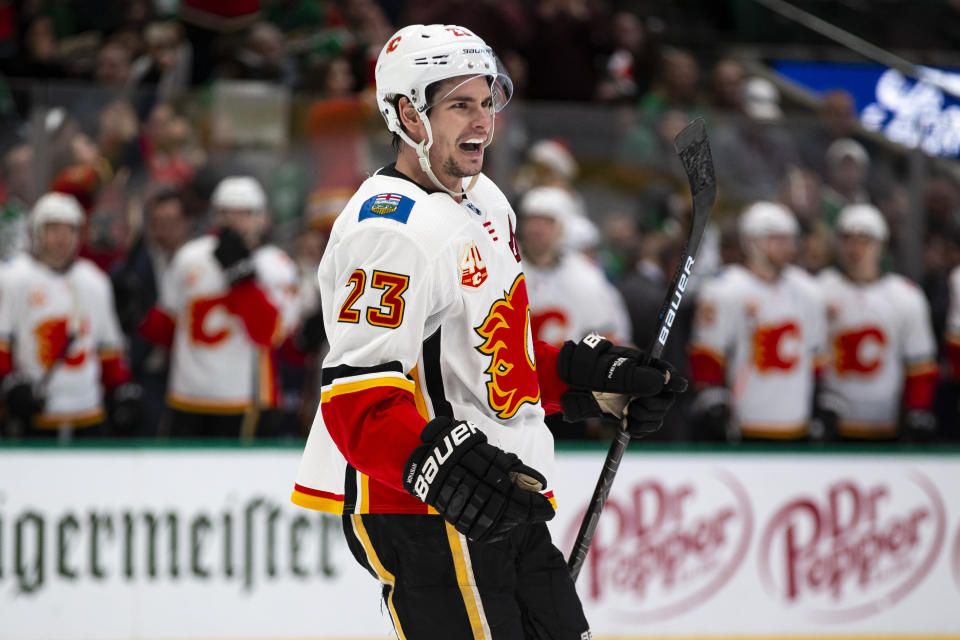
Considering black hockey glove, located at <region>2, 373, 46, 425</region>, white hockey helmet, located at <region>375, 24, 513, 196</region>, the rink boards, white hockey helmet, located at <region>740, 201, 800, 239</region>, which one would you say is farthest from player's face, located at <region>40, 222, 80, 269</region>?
white hockey helmet, located at <region>375, 24, 513, 196</region>

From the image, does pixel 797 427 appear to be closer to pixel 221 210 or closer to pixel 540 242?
pixel 540 242

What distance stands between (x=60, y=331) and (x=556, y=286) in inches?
89.6

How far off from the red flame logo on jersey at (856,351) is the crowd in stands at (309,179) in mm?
102

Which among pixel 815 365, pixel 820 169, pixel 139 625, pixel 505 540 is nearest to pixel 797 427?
pixel 815 365

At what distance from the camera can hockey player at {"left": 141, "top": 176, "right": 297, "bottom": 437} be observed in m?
6.20

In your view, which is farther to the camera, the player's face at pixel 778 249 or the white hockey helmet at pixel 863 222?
the white hockey helmet at pixel 863 222

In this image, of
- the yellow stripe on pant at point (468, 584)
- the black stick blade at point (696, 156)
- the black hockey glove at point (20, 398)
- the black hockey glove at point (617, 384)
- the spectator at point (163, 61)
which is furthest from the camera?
the spectator at point (163, 61)

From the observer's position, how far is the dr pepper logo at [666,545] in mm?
5277

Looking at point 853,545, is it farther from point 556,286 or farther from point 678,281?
point 678,281

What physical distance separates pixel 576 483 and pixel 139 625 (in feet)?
5.60

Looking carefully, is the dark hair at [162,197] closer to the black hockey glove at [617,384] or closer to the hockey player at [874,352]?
the hockey player at [874,352]

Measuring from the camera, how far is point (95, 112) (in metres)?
6.26

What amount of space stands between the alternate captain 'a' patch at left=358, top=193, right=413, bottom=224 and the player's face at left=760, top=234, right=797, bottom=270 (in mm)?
4596

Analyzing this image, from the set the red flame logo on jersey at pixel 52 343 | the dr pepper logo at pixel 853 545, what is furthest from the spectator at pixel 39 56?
the dr pepper logo at pixel 853 545
